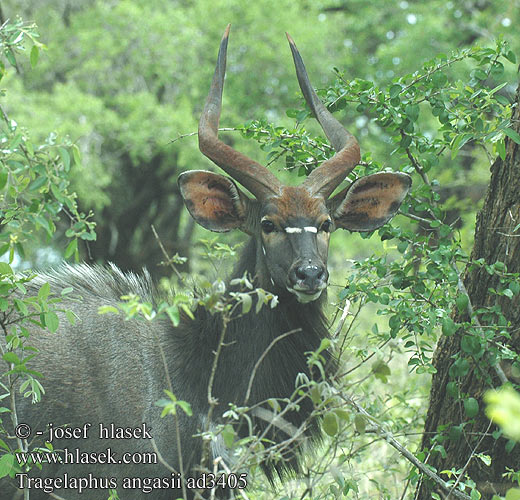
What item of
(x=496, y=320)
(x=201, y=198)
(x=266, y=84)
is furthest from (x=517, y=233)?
(x=266, y=84)

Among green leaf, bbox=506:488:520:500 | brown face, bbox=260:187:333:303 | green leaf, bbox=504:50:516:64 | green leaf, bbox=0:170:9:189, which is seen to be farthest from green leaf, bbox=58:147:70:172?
green leaf, bbox=506:488:520:500

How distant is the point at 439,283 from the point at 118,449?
2.42 metres

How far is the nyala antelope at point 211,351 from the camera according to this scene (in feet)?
16.8

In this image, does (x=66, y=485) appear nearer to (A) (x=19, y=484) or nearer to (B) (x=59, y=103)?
(A) (x=19, y=484)

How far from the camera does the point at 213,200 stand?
5547 millimetres

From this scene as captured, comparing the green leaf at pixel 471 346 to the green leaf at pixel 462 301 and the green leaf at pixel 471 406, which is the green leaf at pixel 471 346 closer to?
the green leaf at pixel 462 301

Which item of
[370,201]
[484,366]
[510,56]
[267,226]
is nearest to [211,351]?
[267,226]

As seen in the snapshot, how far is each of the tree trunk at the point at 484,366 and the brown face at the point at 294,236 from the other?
1040mm

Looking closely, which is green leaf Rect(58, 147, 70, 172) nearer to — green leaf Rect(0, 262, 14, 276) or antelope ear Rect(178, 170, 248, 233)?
green leaf Rect(0, 262, 14, 276)

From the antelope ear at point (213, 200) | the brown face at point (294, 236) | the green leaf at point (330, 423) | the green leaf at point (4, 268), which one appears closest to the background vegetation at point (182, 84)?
the antelope ear at point (213, 200)

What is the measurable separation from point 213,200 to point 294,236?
0.81 metres

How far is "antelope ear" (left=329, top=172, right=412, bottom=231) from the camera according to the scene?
213 inches

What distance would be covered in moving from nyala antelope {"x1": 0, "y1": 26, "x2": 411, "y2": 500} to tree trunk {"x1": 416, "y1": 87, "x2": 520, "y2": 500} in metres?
0.66

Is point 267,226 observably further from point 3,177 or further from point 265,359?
point 3,177
